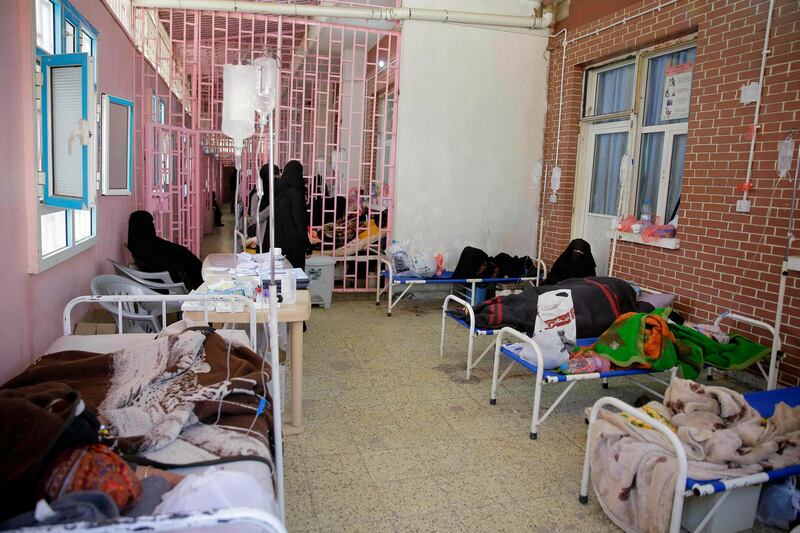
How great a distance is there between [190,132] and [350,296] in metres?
2.87

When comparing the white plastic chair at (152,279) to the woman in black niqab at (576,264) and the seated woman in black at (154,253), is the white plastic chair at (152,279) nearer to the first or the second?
the seated woman in black at (154,253)

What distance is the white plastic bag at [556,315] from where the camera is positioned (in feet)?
13.6

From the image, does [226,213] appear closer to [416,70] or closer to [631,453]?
[416,70]

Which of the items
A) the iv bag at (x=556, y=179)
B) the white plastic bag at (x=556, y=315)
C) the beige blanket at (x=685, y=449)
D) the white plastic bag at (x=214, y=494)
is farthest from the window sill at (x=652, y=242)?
the white plastic bag at (x=214, y=494)

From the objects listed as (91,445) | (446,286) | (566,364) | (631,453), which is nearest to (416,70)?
(446,286)

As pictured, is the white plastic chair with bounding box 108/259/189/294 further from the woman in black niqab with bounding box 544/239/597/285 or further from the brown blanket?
the woman in black niqab with bounding box 544/239/597/285

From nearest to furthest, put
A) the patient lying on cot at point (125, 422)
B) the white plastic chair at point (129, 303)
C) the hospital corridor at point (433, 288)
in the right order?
the patient lying on cot at point (125, 422) < the hospital corridor at point (433, 288) < the white plastic chair at point (129, 303)

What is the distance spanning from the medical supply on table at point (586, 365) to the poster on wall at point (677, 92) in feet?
9.89

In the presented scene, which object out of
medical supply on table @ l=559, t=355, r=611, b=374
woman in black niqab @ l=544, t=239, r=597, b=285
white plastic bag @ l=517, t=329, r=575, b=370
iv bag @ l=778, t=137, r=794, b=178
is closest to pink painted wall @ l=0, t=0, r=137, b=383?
white plastic bag @ l=517, t=329, r=575, b=370

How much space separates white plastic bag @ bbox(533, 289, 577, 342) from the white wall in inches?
122

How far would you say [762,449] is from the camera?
102 inches

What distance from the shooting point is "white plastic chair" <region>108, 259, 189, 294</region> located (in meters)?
4.70

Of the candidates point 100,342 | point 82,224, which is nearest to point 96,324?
point 82,224

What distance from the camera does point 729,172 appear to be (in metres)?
4.70
